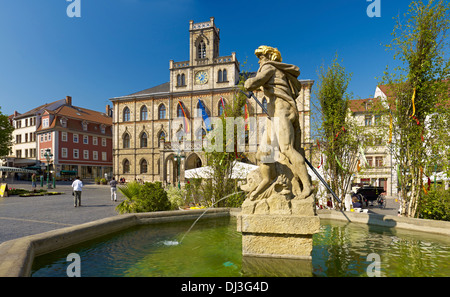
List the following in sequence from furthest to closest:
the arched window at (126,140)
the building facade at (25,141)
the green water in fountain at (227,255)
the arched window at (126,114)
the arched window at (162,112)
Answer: the building facade at (25,141) → the arched window at (126,114) → the arched window at (126,140) → the arched window at (162,112) → the green water in fountain at (227,255)

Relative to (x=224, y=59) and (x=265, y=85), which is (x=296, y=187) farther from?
(x=224, y=59)

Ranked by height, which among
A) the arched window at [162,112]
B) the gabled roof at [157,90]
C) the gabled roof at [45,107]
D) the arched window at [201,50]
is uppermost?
the arched window at [201,50]

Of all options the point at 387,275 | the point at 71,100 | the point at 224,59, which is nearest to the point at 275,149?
the point at 387,275

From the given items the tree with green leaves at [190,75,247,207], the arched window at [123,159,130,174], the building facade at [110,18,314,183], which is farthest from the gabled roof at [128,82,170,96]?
the tree with green leaves at [190,75,247,207]

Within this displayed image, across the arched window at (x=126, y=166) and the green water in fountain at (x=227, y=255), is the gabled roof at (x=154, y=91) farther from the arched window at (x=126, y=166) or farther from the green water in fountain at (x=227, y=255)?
the green water in fountain at (x=227, y=255)

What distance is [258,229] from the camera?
373 centimetres

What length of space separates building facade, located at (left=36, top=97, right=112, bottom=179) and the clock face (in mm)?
23650

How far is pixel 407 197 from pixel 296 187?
531cm

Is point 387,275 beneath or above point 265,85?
beneath

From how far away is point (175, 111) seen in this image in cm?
4050

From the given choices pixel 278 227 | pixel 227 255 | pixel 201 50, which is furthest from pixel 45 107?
pixel 278 227

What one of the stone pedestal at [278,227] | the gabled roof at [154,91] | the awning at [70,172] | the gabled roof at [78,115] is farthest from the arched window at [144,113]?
the stone pedestal at [278,227]

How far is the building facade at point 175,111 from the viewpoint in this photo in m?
38.4

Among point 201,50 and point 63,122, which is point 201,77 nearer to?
point 201,50
